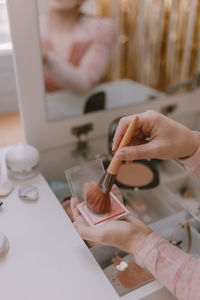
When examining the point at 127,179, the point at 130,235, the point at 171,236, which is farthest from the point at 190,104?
the point at 130,235

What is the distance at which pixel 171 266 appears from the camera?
45cm

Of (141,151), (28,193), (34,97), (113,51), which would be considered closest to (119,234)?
(141,151)

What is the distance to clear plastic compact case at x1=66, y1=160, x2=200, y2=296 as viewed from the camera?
1.72 ft

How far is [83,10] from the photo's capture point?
739 millimetres

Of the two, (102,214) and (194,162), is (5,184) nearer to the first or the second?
(102,214)

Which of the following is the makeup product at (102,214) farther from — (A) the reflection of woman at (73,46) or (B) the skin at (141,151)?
(A) the reflection of woman at (73,46)

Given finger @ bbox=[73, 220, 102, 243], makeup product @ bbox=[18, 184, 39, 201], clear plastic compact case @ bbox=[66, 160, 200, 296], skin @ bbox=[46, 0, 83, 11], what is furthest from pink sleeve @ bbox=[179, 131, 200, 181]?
skin @ bbox=[46, 0, 83, 11]

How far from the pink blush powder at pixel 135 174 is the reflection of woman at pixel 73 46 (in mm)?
273

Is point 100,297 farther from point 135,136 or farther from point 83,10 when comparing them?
point 83,10

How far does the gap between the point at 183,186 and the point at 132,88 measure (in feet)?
1.18

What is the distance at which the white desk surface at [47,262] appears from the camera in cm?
45

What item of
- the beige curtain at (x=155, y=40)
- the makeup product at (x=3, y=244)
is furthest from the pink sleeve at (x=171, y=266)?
the beige curtain at (x=155, y=40)

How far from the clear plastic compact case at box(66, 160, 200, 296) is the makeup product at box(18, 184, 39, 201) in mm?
114

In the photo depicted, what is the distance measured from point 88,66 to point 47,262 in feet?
1.76
